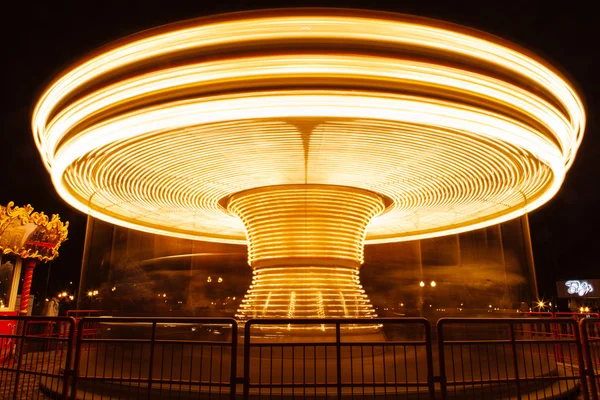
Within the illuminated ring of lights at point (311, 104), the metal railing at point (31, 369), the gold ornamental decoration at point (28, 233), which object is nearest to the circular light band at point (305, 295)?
the illuminated ring of lights at point (311, 104)

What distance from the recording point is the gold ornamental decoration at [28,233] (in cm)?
1409


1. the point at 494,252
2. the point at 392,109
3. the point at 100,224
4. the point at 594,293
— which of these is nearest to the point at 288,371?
the point at 392,109

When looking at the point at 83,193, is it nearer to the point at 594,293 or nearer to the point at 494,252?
the point at 494,252

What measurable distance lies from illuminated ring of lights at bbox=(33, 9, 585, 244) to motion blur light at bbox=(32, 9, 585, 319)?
0.02 metres

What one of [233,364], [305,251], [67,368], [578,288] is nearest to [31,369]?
[67,368]

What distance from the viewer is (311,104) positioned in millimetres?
5699

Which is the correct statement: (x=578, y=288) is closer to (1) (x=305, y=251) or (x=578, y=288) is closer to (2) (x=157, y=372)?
(1) (x=305, y=251)

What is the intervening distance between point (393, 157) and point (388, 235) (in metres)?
8.69

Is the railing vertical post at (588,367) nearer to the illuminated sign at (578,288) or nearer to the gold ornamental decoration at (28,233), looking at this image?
the gold ornamental decoration at (28,233)

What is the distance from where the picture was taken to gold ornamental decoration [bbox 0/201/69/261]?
14094 mm

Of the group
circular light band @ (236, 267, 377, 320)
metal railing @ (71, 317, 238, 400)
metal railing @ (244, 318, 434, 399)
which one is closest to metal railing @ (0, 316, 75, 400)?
metal railing @ (71, 317, 238, 400)

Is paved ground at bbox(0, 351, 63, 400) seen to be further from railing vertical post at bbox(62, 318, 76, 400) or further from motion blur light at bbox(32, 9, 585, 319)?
motion blur light at bbox(32, 9, 585, 319)

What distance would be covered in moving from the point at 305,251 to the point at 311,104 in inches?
159

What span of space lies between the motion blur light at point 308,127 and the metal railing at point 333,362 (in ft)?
1.88
